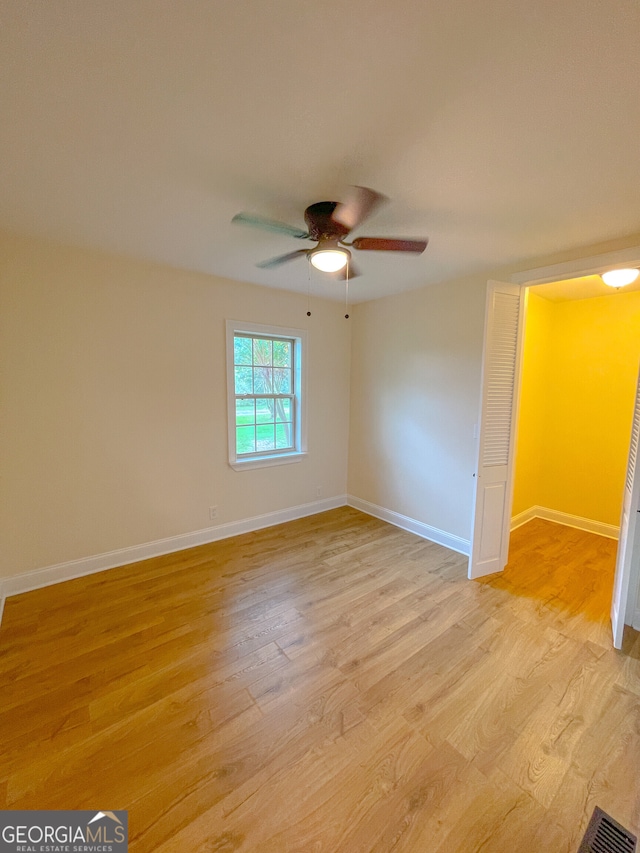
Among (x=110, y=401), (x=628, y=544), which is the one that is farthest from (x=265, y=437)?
(x=628, y=544)

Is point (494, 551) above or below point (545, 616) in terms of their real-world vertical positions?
above

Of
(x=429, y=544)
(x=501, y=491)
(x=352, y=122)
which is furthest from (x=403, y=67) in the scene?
(x=429, y=544)

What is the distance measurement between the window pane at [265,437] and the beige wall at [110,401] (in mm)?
285

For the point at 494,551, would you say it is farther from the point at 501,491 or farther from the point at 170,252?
the point at 170,252

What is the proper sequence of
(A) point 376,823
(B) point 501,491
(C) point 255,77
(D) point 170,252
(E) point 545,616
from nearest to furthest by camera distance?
(C) point 255,77 < (A) point 376,823 < (E) point 545,616 < (D) point 170,252 < (B) point 501,491

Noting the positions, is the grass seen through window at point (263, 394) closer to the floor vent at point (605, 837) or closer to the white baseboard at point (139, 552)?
the white baseboard at point (139, 552)

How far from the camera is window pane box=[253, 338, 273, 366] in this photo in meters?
3.67

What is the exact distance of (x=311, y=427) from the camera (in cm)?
411

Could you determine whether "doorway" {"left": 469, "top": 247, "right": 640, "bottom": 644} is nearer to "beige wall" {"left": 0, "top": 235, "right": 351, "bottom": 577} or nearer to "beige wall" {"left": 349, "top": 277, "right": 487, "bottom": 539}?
"beige wall" {"left": 349, "top": 277, "right": 487, "bottom": 539}

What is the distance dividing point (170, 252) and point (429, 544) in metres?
3.51

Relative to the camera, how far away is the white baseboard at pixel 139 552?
2.59m

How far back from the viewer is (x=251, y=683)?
5.99ft

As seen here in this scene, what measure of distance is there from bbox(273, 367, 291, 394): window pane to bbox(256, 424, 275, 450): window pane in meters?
0.42

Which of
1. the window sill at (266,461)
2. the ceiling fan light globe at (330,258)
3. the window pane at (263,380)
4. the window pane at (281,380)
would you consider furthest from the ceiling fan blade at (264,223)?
the window sill at (266,461)
